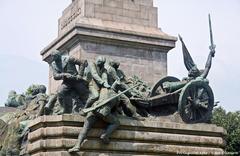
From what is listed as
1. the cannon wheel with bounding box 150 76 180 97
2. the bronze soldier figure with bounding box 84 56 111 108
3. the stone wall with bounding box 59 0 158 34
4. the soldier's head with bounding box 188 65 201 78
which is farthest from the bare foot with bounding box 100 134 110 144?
the stone wall with bounding box 59 0 158 34

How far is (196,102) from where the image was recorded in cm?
1795

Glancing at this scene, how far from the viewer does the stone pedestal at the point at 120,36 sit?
64.8ft

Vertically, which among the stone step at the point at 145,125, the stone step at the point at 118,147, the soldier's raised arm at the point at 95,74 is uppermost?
the soldier's raised arm at the point at 95,74

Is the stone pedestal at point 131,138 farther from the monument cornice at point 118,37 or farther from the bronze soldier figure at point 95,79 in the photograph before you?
the monument cornice at point 118,37

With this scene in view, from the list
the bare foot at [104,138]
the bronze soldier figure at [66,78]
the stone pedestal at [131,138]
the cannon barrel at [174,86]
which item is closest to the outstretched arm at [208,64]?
the cannon barrel at [174,86]

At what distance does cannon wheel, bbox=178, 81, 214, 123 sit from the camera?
58.3 feet

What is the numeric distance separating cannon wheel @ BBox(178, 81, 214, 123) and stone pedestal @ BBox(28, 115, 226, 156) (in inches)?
14.0

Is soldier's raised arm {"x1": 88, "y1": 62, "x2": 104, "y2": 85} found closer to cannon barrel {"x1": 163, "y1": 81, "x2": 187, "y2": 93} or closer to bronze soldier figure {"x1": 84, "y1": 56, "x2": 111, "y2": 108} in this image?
bronze soldier figure {"x1": 84, "y1": 56, "x2": 111, "y2": 108}

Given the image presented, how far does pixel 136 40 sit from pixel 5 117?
5.69m

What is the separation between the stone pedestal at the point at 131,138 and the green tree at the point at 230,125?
16.9 m

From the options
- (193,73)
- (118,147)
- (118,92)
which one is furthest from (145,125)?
(193,73)

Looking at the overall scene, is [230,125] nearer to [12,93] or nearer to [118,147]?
[12,93]

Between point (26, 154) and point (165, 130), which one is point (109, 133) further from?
point (26, 154)

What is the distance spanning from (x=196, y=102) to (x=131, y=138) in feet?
9.01
